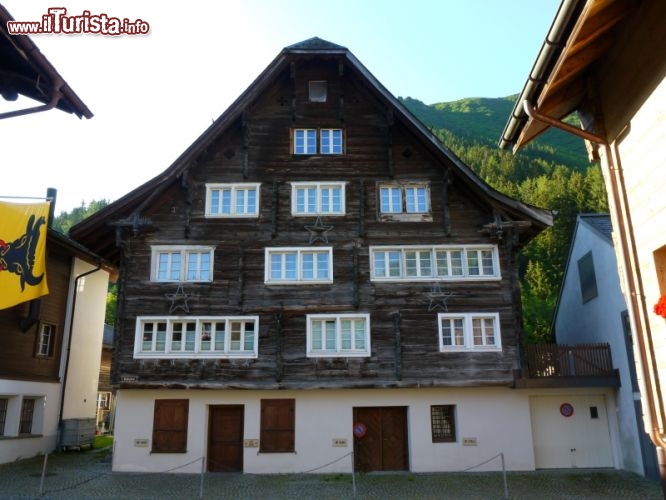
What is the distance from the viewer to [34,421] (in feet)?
78.1

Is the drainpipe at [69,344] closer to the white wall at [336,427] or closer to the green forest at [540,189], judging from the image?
the white wall at [336,427]

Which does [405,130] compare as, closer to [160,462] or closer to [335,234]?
[335,234]

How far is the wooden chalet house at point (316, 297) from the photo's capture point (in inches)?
773

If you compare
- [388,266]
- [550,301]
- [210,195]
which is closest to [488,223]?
[388,266]

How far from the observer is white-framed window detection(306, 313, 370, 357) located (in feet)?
65.6

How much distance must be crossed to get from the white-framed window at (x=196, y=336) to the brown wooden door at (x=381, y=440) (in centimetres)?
469

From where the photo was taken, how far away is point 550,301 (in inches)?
1845

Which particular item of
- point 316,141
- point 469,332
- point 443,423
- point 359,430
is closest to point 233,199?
point 316,141

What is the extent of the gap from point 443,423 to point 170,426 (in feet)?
31.0

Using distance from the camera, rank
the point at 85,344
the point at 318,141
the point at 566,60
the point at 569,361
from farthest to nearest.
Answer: the point at 85,344 < the point at 318,141 < the point at 569,361 < the point at 566,60

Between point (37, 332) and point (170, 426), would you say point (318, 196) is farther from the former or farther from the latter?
point (37, 332)

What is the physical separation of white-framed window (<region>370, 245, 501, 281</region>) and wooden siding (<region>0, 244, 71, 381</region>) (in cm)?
1423

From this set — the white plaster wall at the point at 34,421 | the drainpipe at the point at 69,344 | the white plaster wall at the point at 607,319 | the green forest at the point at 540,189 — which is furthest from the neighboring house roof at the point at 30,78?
the green forest at the point at 540,189

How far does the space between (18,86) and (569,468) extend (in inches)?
789
